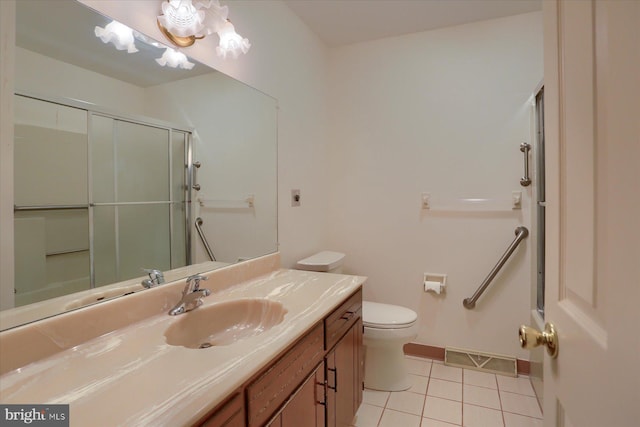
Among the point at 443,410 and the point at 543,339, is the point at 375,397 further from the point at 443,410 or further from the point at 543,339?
the point at 543,339

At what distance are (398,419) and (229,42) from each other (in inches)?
83.9

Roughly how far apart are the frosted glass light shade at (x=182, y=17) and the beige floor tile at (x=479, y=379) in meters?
2.53

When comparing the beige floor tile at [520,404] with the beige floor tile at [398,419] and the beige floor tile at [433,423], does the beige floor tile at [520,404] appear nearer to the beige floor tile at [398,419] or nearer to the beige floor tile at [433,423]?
the beige floor tile at [433,423]

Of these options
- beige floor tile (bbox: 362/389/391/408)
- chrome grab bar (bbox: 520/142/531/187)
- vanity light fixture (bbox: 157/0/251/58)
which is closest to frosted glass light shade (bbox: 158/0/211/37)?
vanity light fixture (bbox: 157/0/251/58)

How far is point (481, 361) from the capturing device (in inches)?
88.0

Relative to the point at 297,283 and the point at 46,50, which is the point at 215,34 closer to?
the point at 46,50

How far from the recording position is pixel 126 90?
3.55ft

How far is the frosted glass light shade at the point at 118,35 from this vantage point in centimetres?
101

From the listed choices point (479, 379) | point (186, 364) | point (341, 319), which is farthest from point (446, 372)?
point (186, 364)

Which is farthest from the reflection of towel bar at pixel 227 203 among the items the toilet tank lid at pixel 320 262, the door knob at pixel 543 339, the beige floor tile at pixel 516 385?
the beige floor tile at pixel 516 385

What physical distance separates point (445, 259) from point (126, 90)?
2.18 metres

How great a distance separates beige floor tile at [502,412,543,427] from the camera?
1.67 metres

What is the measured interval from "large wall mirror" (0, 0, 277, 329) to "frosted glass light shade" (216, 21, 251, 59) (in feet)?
0.35

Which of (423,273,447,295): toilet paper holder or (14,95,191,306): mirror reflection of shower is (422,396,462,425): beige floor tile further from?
(14,95,191,306): mirror reflection of shower
